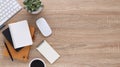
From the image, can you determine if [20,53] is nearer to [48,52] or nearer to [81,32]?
[48,52]

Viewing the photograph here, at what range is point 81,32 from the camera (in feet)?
4.79

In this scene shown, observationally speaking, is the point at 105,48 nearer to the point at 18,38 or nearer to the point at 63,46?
the point at 63,46

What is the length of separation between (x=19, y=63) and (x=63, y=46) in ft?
0.75

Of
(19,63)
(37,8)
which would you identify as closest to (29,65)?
(19,63)

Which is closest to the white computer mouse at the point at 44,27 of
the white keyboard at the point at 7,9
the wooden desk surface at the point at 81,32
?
the wooden desk surface at the point at 81,32

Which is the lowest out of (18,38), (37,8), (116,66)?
(116,66)

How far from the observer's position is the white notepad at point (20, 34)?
4.61ft

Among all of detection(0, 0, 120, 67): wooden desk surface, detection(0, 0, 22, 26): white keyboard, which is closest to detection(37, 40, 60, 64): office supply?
detection(0, 0, 120, 67): wooden desk surface

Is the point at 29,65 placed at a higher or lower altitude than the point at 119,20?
lower

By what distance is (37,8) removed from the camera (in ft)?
4.66

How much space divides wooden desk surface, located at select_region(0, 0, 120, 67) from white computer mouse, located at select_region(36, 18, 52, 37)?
2 cm

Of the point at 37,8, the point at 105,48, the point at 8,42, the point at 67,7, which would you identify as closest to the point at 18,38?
the point at 8,42

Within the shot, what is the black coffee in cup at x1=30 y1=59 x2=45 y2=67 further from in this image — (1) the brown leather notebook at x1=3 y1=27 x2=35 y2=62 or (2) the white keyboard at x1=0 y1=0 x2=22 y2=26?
(2) the white keyboard at x1=0 y1=0 x2=22 y2=26

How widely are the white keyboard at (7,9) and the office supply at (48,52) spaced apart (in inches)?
8.4
